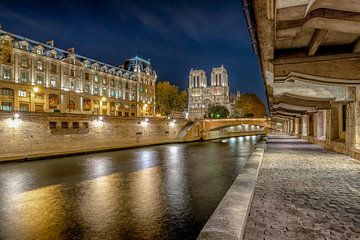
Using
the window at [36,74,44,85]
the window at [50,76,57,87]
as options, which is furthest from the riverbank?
the window at [50,76,57,87]

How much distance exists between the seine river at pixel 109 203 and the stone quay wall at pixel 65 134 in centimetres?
771

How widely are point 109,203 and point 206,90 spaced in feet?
426

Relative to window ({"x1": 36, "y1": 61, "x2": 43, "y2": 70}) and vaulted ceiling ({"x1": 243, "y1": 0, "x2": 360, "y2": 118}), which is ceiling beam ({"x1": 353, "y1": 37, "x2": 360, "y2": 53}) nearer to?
vaulted ceiling ({"x1": 243, "y1": 0, "x2": 360, "y2": 118})

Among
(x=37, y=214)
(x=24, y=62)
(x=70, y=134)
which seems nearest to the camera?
(x=37, y=214)

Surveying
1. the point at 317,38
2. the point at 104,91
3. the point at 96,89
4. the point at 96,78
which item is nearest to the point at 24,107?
the point at 96,89

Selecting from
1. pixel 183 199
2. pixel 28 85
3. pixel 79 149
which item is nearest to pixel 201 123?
pixel 79 149

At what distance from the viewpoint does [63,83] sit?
42906 mm

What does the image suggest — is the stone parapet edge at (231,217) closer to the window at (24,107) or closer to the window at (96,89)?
the window at (24,107)

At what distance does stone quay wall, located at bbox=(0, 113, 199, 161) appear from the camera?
2112cm

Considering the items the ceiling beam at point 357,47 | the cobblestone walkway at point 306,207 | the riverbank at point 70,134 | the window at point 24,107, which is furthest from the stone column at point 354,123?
the window at point 24,107

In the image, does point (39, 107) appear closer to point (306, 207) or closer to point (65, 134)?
point (65, 134)

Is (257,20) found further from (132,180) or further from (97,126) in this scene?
(97,126)

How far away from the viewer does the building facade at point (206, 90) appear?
13150 centimetres

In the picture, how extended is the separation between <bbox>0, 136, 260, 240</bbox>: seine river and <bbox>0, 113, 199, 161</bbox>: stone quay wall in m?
7.71
